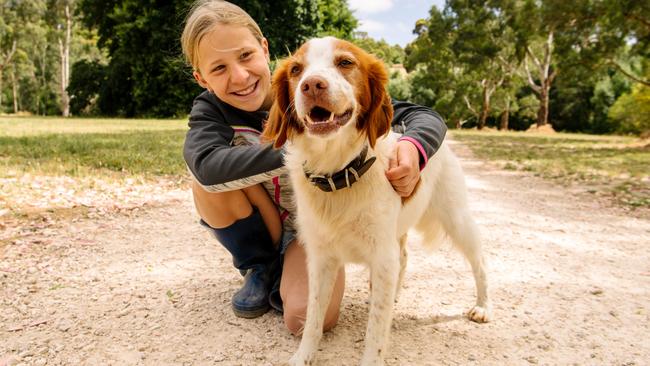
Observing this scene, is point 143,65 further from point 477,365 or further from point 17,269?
point 477,365

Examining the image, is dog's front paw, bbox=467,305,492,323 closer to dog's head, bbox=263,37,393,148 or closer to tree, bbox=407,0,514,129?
dog's head, bbox=263,37,393,148

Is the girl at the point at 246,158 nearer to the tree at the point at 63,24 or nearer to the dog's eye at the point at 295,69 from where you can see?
the dog's eye at the point at 295,69

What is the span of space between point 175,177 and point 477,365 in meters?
4.89

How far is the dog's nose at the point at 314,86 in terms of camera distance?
1.64m

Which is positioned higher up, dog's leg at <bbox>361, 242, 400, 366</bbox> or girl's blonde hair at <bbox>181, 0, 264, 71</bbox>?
girl's blonde hair at <bbox>181, 0, 264, 71</bbox>

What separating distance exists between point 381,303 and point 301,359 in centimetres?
46

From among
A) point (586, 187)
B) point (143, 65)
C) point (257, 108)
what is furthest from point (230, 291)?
point (143, 65)

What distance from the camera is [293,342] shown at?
7.23ft

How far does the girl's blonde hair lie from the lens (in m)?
2.33

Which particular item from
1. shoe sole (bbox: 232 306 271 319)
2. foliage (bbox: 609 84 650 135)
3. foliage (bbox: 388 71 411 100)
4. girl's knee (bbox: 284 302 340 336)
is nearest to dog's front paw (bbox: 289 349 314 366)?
girl's knee (bbox: 284 302 340 336)

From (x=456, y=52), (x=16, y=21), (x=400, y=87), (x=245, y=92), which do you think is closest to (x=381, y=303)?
(x=245, y=92)

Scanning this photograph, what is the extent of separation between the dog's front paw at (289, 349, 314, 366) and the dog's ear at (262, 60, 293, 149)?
3.15 ft

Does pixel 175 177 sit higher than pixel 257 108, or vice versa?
pixel 257 108

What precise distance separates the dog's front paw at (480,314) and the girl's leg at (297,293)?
2.42ft
